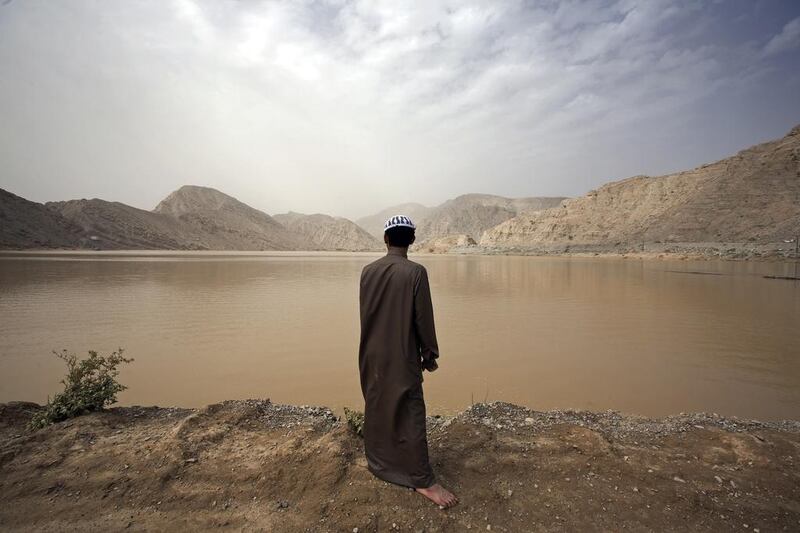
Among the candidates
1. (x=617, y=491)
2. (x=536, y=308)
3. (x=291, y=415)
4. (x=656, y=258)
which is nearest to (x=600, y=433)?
(x=617, y=491)

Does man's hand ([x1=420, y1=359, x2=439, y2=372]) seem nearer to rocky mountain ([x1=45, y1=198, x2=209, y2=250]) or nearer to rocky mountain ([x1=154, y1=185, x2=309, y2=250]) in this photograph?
rocky mountain ([x1=45, y1=198, x2=209, y2=250])

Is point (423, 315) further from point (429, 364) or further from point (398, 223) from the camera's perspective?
point (398, 223)

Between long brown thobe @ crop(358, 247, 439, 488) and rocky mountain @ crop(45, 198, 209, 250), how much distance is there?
9738cm

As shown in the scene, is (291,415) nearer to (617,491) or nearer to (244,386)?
(244,386)

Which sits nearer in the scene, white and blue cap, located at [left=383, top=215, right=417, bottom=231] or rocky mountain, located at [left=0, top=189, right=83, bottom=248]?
white and blue cap, located at [left=383, top=215, right=417, bottom=231]

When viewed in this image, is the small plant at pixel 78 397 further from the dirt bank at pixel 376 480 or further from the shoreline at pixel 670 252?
the shoreline at pixel 670 252

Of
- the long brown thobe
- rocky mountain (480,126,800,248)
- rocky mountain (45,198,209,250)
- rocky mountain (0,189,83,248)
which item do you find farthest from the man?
rocky mountain (45,198,209,250)

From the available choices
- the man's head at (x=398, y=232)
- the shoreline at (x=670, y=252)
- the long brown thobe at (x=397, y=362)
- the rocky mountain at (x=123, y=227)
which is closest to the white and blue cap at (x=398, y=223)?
the man's head at (x=398, y=232)

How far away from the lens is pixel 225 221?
5310 inches

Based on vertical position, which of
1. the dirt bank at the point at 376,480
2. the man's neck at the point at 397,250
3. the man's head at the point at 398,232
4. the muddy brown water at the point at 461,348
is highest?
the man's head at the point at 398,232

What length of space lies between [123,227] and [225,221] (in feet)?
140

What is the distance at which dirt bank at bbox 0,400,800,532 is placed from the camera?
2.52 meters

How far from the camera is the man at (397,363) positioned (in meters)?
2.85

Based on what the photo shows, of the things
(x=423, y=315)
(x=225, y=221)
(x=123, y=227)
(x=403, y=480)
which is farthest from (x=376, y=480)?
(x=225, y=221)
